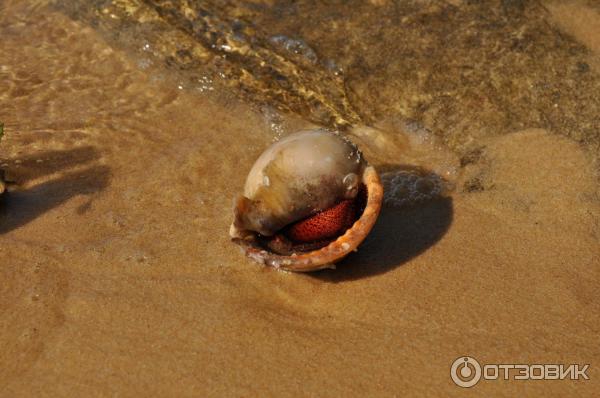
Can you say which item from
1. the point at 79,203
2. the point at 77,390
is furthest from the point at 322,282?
the point at 79,203

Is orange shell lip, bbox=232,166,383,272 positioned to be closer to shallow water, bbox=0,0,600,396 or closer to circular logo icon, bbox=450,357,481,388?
shallow water, bbox=0,0,600,396

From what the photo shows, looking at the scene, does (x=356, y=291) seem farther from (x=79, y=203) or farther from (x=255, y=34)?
(x=255, y=34)

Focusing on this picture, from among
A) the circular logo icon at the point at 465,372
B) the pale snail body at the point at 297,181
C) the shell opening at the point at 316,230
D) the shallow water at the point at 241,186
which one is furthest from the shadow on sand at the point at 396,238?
the circular logo icon at the point at 465,372

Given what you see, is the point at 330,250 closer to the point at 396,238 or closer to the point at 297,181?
the point at 297,181

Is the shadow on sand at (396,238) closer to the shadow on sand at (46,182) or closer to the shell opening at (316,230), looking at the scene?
the shell opening at (316,230)

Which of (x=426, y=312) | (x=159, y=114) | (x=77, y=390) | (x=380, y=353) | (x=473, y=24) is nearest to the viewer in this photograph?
(x=77, y=390)
